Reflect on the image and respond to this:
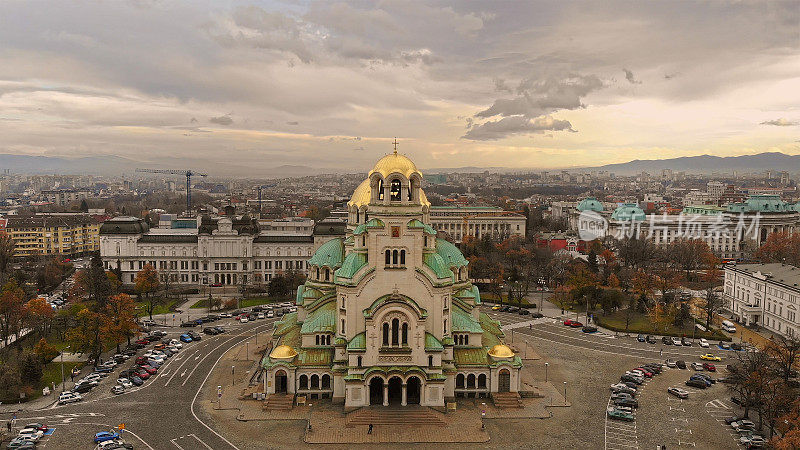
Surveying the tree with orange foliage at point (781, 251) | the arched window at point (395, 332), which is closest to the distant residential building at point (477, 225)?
the tree with orange foliage at point (781, 251)

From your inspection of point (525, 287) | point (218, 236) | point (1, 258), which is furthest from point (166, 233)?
point (525, 287)

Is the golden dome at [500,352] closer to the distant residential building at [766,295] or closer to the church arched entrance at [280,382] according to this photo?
the church arched entrance at [280,382]

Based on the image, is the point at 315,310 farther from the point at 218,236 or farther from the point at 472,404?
the point at 218,236

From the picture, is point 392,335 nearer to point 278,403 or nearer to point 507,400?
point 278,403

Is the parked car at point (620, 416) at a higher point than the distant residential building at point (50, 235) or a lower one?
lower

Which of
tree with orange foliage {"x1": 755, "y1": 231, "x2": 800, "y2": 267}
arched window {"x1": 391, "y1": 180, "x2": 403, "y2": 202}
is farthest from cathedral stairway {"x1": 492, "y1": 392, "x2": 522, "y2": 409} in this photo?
tree with orange foliage {"x1": 755, "y1": 231, "x2": 800, "y2": 267}

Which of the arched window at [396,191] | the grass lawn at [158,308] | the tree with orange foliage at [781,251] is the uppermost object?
the arched window at [396,191]

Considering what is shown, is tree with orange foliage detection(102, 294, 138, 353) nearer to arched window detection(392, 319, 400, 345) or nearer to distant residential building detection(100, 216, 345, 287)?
arched window detection(392, 319, 400, 345)
